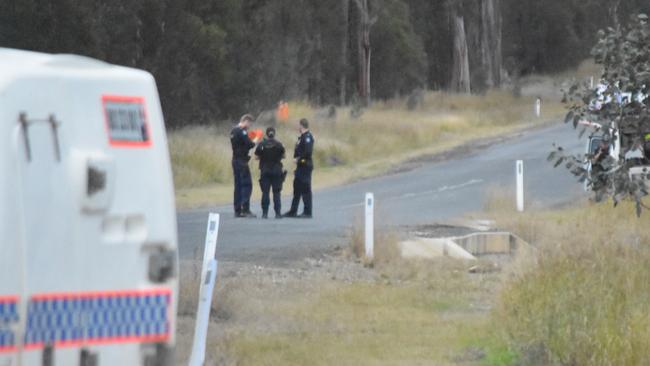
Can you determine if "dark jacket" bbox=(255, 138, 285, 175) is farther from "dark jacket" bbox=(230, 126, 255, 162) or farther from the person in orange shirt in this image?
the person in orange shirt

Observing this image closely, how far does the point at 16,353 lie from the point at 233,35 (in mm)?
42033

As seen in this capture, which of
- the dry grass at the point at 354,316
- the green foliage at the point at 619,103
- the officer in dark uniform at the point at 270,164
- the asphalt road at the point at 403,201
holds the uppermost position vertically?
the green foliage at the point at 619,103

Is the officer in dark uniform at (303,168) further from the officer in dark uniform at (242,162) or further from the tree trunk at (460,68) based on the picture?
the tree trunk at (460,68)

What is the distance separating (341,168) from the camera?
129ft

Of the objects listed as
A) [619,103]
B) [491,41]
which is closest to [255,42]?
[491,41]

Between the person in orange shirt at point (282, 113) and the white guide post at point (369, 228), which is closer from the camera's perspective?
the white guide post at point (369, 228)

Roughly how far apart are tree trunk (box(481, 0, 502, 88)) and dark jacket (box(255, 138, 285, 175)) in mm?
42685

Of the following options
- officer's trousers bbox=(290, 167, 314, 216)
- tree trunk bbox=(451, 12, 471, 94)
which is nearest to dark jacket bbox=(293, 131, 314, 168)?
officer's trousers bbox=(290, 167, 314, 216)

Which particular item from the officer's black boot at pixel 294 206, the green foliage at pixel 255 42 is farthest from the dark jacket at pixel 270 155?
the green foliage at pixel 255 42

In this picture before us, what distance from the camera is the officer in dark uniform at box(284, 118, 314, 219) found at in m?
23.2

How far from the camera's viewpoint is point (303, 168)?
23.6 metres

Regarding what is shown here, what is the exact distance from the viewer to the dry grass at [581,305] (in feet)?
33.1

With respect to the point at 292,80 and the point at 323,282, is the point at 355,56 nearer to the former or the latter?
the point at 292,80

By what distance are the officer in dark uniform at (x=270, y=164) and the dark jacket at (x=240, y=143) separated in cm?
28
